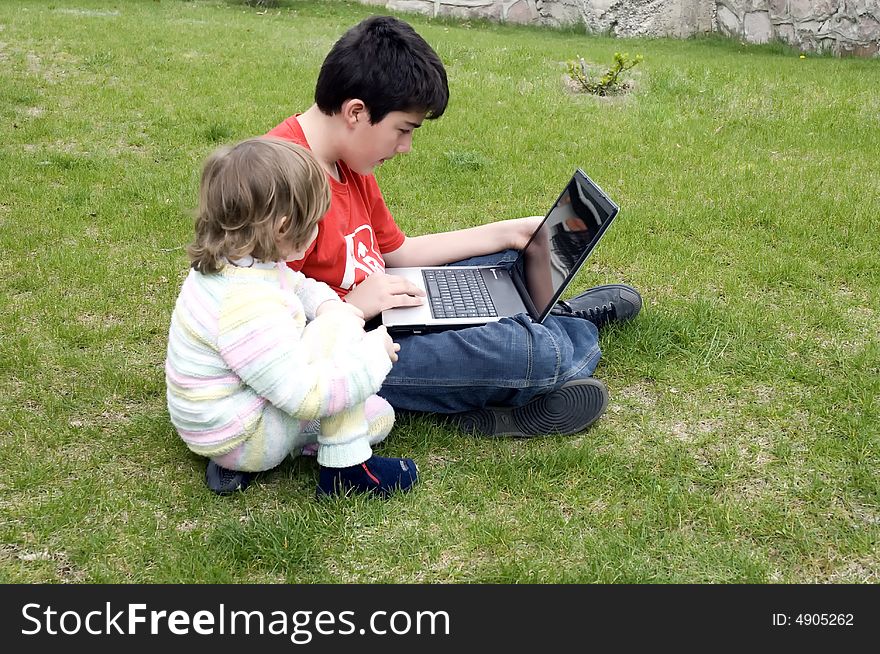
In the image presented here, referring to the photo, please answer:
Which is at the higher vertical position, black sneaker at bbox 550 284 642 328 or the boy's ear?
the boy's ear

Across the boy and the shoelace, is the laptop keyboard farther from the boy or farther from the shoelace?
the shoelace

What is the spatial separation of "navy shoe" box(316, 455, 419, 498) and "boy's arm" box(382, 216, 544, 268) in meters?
1.05

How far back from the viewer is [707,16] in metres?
11.8

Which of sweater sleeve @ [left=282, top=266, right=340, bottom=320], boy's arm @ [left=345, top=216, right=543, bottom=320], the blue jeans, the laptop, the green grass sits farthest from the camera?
boy's arm @ [left=345, top=216, right=543, bottom=320]

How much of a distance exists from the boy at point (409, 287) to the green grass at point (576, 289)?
0.40ft

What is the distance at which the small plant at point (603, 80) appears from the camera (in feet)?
24.4

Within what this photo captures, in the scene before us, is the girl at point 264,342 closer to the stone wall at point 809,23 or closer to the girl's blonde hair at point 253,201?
the girl's blonde hair at point 253,201

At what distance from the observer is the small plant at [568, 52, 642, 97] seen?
7.44m

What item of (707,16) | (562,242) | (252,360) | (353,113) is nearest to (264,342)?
(252,360)

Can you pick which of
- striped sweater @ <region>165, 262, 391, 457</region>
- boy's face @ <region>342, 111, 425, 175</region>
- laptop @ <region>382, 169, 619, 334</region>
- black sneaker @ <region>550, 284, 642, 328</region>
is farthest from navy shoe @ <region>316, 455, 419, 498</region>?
black sneaker @ <region>550, 284, 642, 328</region>

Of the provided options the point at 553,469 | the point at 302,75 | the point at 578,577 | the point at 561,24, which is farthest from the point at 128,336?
the point at 561,24

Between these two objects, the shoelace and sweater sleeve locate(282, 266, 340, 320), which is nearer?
sweater sleeve locate(282, 266, 340, 320)

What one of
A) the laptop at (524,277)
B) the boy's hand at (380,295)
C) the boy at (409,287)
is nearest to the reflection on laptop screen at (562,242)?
the laptop at (524,277)

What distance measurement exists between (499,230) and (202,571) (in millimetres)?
1762
